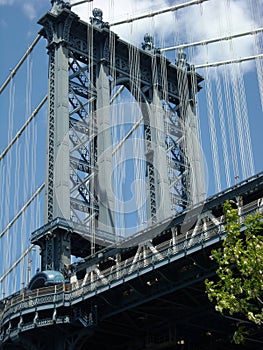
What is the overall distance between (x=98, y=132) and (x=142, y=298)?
19.2m

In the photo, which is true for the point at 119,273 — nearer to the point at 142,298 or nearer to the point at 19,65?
the point at 142,298

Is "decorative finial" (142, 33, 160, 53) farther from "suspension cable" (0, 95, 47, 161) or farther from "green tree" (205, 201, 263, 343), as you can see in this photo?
"green tree" (205, 201, 263, 343)

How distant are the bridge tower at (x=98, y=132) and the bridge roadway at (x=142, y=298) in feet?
12.8

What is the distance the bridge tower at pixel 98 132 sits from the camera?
59.3m

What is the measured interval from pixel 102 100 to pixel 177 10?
14747 millimetres

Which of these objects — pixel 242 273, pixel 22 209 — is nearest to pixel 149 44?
pixel 22 209

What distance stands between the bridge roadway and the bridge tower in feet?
12.8

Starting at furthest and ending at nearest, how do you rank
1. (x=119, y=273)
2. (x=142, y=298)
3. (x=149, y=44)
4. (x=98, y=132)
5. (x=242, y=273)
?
(x=149, y=44) < (x=98, y=132) < (x=119, y=273) < (x=142, y=298) < (x=242, y=273)

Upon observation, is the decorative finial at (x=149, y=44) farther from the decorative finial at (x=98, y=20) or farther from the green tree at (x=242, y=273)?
the green tree at (x=242, y=273)

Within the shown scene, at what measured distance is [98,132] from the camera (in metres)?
64.6

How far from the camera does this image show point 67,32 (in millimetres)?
65375

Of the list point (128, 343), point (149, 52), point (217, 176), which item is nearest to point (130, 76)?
point (149, 52)

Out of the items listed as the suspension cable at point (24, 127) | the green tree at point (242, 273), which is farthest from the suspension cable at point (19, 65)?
the green tree at point (242, 273)

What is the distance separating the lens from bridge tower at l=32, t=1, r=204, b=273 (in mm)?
59312
